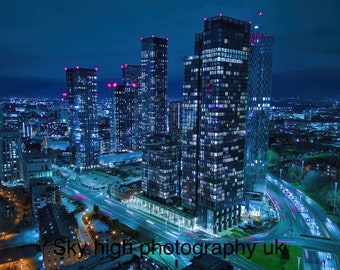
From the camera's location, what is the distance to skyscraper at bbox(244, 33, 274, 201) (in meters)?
86.8

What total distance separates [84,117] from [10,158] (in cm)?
3709

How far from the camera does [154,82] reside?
5443 inches

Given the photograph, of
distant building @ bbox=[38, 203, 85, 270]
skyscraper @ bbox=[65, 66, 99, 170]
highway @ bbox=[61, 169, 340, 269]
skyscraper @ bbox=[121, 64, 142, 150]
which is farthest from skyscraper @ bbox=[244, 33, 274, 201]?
skyscraper @ bbox=[121, 64, 142, 150]

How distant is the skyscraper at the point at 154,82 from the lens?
5389 inches

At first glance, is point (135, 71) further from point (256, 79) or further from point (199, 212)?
point (199, 212)

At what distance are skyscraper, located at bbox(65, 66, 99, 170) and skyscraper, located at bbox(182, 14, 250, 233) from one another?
7115 centimetres

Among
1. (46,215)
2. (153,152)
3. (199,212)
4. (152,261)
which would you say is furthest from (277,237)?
(46,215)

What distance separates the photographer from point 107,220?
244ft

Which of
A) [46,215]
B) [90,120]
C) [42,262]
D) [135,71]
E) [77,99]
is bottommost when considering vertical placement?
[42,262]

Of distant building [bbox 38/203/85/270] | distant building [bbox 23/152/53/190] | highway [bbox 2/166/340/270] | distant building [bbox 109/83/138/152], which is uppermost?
distant building [bbox 109/83/138/152]

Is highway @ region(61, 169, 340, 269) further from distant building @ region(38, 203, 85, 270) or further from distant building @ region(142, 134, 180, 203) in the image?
distant building @ region(38, 203, 85, 270)

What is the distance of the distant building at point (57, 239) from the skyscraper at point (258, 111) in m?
51.2

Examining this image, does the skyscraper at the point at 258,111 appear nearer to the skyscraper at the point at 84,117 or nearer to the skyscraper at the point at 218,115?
the skyscraper at the point at 218,115

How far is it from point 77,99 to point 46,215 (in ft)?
244
